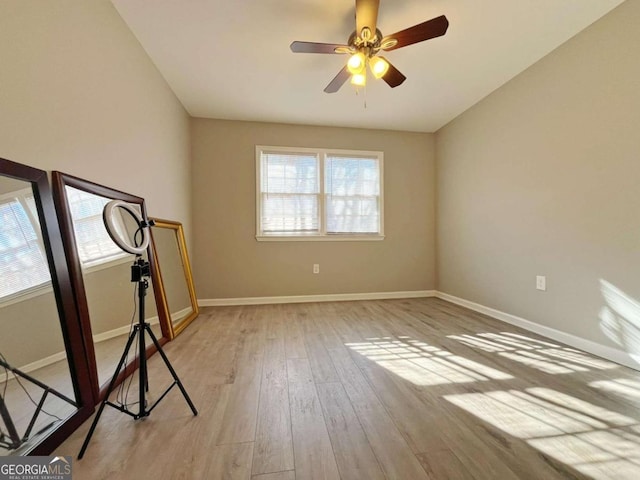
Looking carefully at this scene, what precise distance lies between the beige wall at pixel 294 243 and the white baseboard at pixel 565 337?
41.3 inches

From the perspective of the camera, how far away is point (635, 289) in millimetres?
1760

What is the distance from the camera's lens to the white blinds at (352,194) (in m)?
3.74

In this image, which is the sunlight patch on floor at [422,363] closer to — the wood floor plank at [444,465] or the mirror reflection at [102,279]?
the wood floor plank at [444,465]

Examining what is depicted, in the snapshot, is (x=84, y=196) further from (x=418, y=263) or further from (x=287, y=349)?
(x=418, y=263)

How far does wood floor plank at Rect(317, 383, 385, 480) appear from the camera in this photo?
0.99 metres

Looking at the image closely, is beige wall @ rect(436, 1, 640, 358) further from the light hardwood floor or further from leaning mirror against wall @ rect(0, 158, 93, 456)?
leaning mirror against wall @ rect(0, 158, 93, 456)

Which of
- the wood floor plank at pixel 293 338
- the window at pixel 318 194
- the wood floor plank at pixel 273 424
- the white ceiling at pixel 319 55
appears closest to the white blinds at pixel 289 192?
the window at pixel 318 194

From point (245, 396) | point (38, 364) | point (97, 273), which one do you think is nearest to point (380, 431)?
point (245, 396)

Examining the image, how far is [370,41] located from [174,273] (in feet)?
9.15

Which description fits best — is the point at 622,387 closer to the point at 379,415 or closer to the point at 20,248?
the point at 379,415

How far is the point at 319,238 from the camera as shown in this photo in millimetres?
3691

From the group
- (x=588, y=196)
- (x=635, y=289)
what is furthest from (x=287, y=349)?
(x=588, y=196)

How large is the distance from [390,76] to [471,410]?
2414 millimetres

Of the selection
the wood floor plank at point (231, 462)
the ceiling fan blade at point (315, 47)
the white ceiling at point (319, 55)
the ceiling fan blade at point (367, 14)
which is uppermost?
the white ceiling at point (319, 55)
